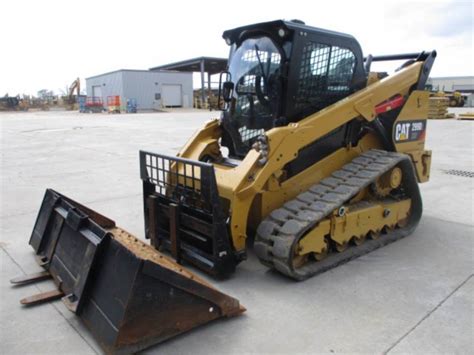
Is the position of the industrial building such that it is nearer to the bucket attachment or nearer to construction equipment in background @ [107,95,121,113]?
construction equipment in background @ [107,95,121,113]

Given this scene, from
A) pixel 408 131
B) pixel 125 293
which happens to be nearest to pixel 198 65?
pixel 408 131

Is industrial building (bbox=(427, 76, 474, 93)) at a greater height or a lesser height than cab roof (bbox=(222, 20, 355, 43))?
greater

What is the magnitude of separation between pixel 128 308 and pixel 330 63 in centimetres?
328

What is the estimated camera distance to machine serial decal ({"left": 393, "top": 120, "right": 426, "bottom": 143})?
17.1ft

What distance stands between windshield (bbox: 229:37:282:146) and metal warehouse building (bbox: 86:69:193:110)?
4129cm

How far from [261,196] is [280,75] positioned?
122cm

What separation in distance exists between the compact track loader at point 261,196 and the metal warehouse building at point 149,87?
41481 millimetres

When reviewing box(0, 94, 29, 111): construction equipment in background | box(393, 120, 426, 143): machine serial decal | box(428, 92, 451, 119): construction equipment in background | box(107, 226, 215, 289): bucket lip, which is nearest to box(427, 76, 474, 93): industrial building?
box(428, 92, 451, 119): construction equipment in background

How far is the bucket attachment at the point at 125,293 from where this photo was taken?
271 cm

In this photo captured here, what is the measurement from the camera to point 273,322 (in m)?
Answer: 3.14

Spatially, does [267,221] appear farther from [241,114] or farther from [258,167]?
[241,114]

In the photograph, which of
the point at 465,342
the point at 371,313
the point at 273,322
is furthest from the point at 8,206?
the point at 465,342

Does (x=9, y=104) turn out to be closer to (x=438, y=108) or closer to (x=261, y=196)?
(x=438, y=108)

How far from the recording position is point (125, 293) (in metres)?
2.74
